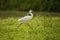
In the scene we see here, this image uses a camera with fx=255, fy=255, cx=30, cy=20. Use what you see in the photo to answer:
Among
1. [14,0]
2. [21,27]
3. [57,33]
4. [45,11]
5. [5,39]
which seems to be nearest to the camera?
[5,39]

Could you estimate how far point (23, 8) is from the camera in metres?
20.8

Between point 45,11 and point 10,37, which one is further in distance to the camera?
point 45,11

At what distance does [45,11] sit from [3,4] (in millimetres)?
4222

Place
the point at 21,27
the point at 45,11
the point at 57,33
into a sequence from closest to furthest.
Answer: the point at 57,33 < the point at 21,27 < the point at 45,11

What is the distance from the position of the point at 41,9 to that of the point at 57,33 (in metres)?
10.5

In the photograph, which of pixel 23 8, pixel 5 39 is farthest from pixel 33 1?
pixel 5 39

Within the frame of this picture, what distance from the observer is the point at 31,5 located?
20.7m

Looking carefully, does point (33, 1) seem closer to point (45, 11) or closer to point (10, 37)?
point (45, 11)

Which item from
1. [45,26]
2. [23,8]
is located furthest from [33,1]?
[45,26]

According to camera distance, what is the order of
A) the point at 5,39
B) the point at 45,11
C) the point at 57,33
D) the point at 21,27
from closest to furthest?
the point at 5,39 → the point at 57,33 → the point at 21,27 → the point at 45,11

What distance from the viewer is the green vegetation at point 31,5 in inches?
778

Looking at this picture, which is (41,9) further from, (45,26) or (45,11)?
(45,26)

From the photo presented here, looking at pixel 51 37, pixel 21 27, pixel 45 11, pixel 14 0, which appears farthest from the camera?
pixel 14 0

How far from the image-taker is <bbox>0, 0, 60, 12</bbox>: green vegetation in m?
19.8
